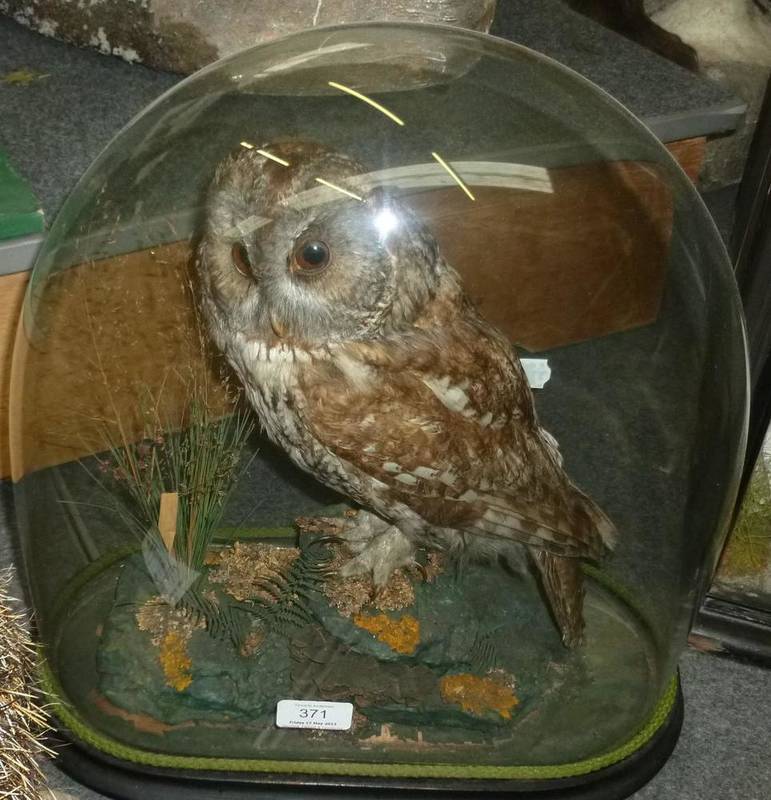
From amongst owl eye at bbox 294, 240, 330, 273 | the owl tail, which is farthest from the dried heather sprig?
the owl tail

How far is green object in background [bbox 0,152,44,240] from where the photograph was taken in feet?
4.10

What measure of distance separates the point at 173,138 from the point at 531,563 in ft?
1.87

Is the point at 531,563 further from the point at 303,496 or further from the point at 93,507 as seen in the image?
the point at 93,507

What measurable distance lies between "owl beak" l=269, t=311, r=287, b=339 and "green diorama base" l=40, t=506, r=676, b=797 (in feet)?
1.09

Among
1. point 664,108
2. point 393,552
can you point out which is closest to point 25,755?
point 393,552

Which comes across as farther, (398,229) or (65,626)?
(65,626)

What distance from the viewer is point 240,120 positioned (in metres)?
1.01

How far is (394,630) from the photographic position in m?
1.13

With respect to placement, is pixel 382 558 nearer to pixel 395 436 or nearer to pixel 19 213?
pixel 395 436

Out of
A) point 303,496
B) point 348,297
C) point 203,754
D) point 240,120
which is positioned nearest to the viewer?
point 348,297

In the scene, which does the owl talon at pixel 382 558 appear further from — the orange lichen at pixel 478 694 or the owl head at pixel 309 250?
the owl head at pixel 309 250

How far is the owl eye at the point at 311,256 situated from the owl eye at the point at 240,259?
2.2 inches

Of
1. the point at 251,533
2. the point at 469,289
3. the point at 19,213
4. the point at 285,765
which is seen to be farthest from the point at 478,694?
the point at 19,213

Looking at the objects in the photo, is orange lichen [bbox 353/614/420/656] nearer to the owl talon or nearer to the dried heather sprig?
the owl talon
